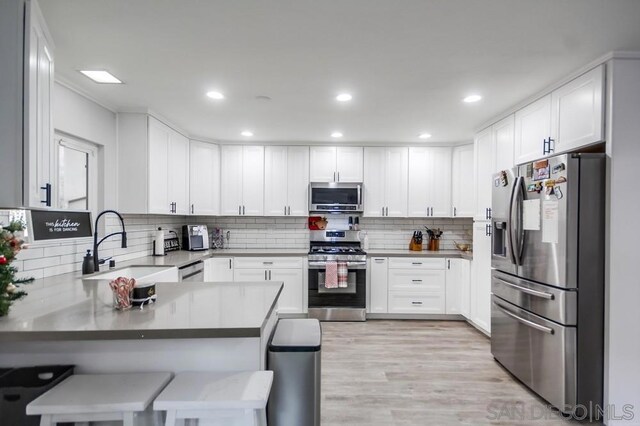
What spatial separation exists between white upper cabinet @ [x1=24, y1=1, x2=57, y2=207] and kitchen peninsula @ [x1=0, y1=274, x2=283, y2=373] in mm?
524

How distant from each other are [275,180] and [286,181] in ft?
0.50

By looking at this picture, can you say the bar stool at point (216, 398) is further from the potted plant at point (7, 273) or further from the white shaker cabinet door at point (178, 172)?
the white shaker cabinet door at point (178, 172)

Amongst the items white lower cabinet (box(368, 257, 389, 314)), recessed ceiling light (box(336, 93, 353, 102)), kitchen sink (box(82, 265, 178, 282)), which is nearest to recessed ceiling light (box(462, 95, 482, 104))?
recessed ceiling light (box(336, 93, 353, 102))

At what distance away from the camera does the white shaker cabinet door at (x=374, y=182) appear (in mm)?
4594

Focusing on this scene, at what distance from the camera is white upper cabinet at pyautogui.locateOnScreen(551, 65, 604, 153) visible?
2.17 meters

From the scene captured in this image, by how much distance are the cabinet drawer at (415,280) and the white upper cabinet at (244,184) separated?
6.57 ft

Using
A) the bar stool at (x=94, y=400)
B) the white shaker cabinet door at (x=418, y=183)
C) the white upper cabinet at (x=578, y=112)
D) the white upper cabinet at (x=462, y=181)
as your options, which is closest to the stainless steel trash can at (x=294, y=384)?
the bar stool at (x=94, y=400)

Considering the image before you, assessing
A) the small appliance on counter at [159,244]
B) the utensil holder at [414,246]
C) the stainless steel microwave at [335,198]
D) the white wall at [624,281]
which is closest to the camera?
the white wall at [624,281]

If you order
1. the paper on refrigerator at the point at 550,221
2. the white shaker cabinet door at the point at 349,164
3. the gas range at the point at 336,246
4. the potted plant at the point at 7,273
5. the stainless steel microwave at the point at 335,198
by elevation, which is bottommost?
the gas range at the point at 336,246

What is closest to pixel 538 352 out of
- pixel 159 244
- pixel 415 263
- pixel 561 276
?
pixel 561 276

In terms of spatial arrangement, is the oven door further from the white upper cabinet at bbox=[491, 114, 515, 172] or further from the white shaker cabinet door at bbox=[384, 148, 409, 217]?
the white upper cabinet at bbox=[491, 114, 515, 172]

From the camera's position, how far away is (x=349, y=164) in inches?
181

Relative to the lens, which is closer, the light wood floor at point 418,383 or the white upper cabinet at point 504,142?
the light wood floor at point 418,383

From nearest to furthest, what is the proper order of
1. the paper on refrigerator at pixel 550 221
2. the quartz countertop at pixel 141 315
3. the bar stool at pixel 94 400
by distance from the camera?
1. the bar stool at pixel 94 400
2. the quartz countertop at pixel 141 315
3. the paper on refrigerator at pixel 550 221
